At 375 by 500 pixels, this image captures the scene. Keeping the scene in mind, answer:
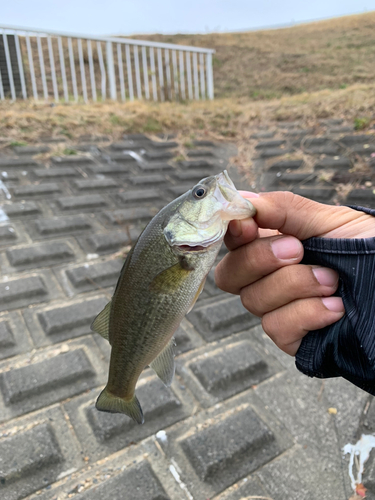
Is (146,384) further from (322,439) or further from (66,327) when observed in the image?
(322,439)

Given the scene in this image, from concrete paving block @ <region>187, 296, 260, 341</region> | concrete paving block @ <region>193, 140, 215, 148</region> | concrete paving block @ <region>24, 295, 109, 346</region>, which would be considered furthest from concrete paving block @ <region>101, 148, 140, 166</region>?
concrete paving block @ <region>187, 296, 260, 341</region>

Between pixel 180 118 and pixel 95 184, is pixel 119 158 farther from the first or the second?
pixel 180 118

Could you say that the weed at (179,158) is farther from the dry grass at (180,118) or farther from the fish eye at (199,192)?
the fish eye at (199,192)

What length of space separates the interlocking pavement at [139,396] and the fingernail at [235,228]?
1413 millimetres

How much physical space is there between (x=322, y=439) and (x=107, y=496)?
1294 mm

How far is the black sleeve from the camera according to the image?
4.14 feet

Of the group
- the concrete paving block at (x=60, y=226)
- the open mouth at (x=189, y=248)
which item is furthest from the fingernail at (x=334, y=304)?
the concrete paving block at (x=60, y=226)

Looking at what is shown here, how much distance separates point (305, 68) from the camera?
58.6 feet

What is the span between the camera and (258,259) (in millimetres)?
1438

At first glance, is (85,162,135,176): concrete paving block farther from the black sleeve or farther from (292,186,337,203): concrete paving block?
the black sleeve

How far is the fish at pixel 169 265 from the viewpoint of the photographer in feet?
4.20

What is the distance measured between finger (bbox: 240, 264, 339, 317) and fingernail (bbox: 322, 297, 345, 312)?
2cm

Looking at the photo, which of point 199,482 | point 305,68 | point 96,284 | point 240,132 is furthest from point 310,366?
point 305,68

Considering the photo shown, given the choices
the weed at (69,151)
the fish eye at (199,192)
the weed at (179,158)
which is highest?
the fish eye at (199,192)
